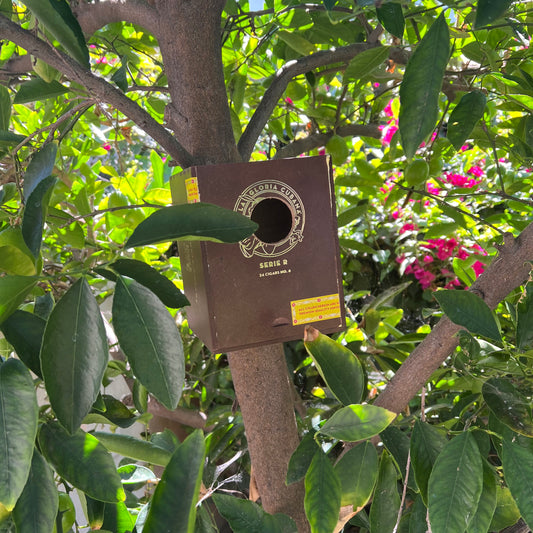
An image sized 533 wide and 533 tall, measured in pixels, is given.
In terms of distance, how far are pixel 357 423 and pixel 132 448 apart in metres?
0.25

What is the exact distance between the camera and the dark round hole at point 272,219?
83 centimetres

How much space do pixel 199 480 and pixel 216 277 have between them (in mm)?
283

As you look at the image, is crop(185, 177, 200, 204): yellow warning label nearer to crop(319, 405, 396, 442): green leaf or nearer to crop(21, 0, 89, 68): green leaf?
crop(21, 0, 89, 68): green leaf

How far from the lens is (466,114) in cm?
62

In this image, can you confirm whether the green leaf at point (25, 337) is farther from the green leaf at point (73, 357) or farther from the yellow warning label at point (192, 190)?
the yellow warning label at point (192, 190)

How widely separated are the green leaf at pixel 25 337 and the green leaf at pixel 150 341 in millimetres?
82

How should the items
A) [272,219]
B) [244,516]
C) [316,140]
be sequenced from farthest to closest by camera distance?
[316,140]
[272,219]
[244,516]

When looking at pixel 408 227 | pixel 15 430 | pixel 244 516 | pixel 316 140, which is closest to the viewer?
pixel 15 430

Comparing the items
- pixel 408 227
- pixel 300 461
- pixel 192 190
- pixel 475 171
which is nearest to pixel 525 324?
pixel 300 461

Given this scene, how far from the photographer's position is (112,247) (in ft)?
3.57

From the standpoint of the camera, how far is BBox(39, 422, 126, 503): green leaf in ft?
1.65

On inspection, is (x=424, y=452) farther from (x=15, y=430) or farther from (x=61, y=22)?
(x=61, y=22)

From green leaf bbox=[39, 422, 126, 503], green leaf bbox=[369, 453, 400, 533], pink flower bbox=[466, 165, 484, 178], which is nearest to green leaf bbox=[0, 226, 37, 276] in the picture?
green leaf bbox=[39, 422, 126, 503]

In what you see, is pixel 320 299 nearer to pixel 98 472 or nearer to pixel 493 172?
pixel 98 472
